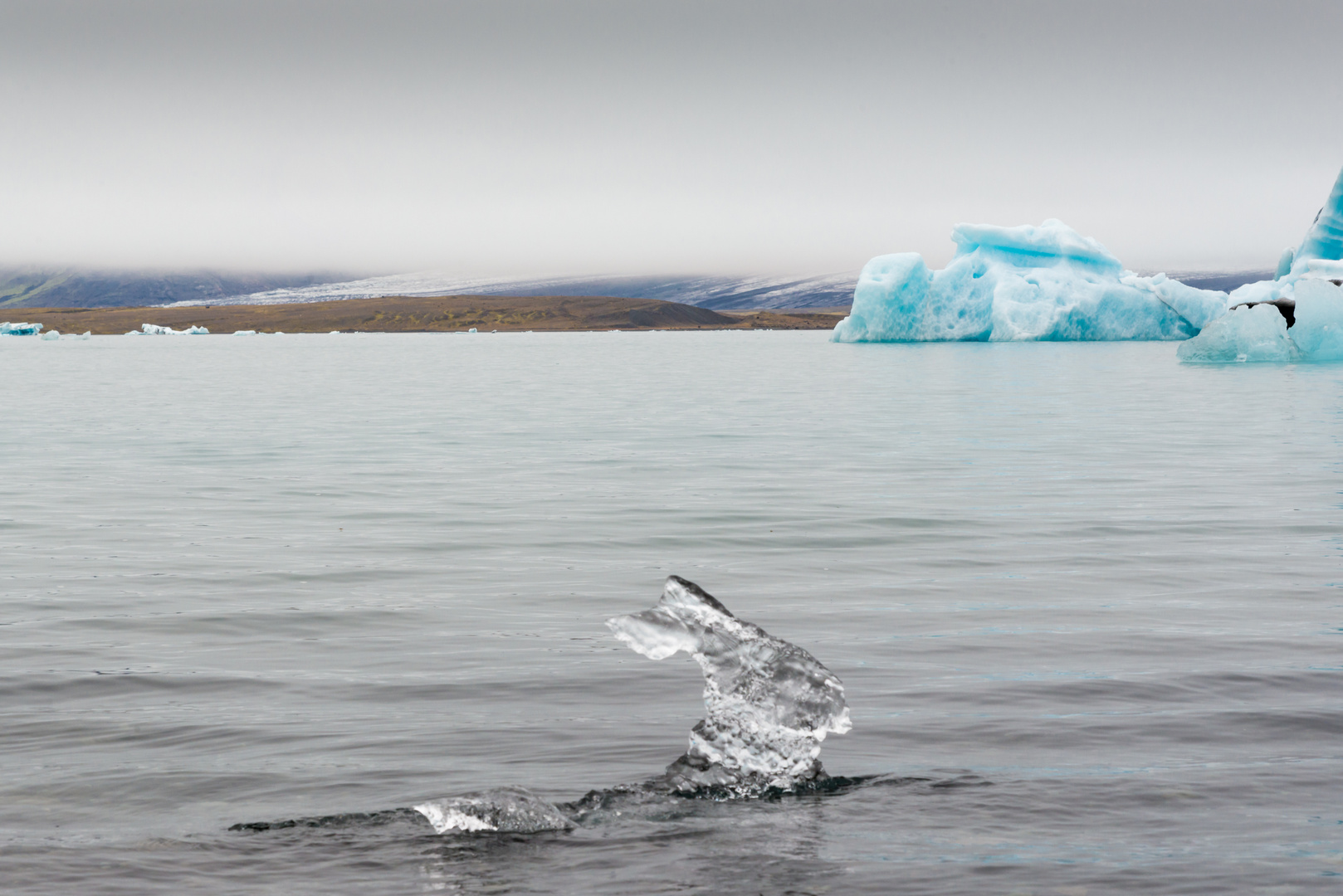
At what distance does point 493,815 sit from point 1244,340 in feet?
160

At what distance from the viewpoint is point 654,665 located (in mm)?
7512

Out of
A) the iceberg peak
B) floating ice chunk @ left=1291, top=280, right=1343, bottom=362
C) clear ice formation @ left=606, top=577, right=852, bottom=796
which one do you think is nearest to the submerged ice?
clear ice formation @ left=606, top=577, right=852, bottom=796

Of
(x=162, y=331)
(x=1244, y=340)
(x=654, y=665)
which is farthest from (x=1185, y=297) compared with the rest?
(x=162, y=331)

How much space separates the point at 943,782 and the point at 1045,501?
9.58 meters

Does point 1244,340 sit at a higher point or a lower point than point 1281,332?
lower

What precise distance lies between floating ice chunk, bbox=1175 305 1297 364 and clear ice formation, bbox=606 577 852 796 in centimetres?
4603

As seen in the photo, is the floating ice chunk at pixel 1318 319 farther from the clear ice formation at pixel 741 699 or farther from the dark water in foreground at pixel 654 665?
the clear ice formation at pixel 741 699

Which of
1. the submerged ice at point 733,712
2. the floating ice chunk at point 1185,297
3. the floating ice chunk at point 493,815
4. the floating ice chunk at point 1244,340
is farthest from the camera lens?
the floating ice chunk at point 1185,297

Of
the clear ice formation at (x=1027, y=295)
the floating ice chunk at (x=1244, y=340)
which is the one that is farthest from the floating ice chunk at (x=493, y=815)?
the clear ice formation at (x=1027, y=295)

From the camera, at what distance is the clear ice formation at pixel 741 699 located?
5527mm

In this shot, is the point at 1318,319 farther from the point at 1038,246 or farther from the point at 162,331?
the point at 162,331

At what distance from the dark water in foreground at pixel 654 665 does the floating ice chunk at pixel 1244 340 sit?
30.5 meters

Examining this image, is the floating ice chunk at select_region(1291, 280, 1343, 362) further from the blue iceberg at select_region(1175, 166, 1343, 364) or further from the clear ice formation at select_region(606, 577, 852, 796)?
the clear ice formation at select_region(606, 577, 852, 796)

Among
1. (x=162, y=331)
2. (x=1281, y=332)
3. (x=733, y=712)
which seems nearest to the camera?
(x=733, y=712)
